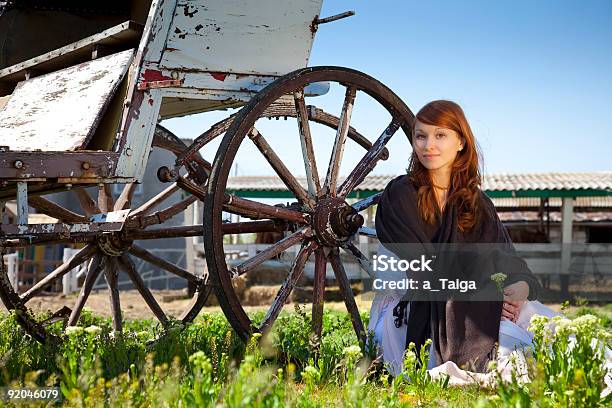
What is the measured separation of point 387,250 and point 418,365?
0.64m

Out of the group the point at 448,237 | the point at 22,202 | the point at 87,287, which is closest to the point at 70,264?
the point at 87,287

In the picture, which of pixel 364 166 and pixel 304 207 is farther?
pixel 364 166

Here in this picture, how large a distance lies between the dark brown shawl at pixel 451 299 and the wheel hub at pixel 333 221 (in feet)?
1.58

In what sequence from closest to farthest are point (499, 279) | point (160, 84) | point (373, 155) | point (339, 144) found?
point (499, 279), point (160, 84), point (339, 144), point (373, 155)

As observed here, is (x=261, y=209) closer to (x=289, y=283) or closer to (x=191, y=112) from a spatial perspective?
(x=289, y=283)

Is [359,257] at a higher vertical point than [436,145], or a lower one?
lower

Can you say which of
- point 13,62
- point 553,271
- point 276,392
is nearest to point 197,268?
point 553,271

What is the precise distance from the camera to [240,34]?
4.52 metres

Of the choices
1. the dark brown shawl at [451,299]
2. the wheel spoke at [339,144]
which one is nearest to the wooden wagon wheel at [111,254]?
the wheel spoke at [339,144]

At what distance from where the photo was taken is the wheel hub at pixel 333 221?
15.4 feet

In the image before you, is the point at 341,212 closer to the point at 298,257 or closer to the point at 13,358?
the point at 298,257

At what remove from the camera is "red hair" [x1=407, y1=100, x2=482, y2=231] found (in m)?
4.18

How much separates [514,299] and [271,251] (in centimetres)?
140

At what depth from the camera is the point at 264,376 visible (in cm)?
248
